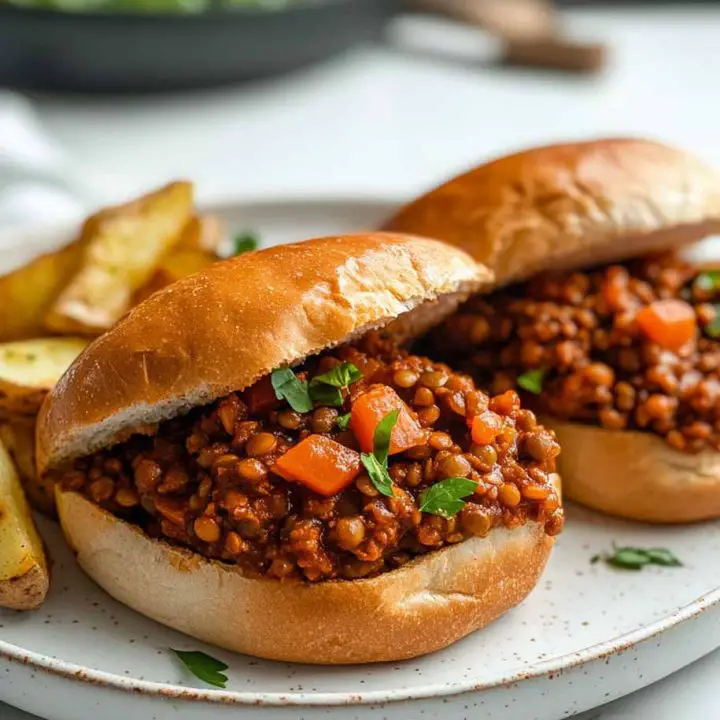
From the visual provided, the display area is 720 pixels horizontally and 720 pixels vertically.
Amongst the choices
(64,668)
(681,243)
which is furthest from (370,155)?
(64,668)

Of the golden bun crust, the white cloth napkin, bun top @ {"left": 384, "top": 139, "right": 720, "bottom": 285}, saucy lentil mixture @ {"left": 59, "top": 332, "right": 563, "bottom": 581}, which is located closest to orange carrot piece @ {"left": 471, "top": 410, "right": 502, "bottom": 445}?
saucy lentil mixture @ {"left": 59, "top": 332, "right": 563, "bottom": 581}

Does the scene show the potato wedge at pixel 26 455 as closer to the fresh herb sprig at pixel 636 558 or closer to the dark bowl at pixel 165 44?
the fresh herb sprig at pixel 636 558

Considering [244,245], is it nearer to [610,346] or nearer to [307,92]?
[610,346]

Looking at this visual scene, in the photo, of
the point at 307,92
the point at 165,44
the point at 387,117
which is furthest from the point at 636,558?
the point at 307,92

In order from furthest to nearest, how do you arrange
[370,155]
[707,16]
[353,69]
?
1. [707,16]
2. [353,69]
3. [370,155]

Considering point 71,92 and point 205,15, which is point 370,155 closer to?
point 205,15

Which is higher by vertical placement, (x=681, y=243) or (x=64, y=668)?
(x=681, y=243)

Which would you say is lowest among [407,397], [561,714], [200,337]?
[561,714]
